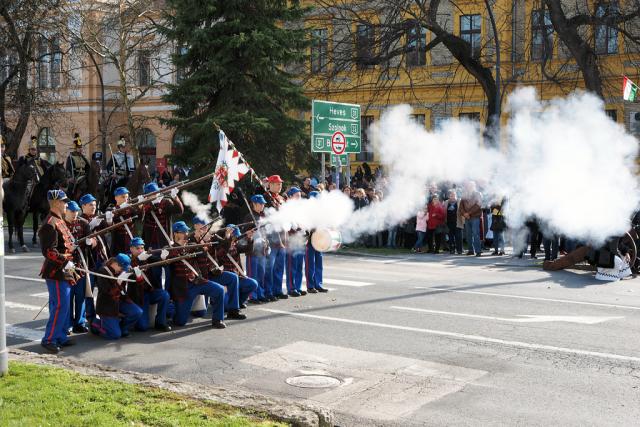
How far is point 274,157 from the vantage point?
25203 mm

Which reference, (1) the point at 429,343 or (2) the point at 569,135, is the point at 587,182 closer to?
(2) the point at 569,135

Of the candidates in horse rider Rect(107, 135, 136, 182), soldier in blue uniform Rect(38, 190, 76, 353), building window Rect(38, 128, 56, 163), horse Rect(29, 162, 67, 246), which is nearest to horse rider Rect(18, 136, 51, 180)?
horse Rect(29, 162, 67, 246)

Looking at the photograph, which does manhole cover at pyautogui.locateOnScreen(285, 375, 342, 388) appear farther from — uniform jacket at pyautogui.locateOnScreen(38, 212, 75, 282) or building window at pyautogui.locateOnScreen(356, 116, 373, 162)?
building window at pyautogui.locateOnScreen(356, 116, 373, 162)

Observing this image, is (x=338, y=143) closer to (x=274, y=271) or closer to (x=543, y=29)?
(x=543, y=29)

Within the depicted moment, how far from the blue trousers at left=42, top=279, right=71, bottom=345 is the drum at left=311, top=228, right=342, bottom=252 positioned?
15.2 ft

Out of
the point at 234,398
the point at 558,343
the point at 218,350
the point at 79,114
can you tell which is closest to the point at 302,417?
the point at 234,398

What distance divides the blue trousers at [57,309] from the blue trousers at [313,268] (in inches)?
205

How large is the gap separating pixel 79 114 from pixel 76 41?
22.0 metres

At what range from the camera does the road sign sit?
21641 mm

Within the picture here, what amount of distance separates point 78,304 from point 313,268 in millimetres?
4565

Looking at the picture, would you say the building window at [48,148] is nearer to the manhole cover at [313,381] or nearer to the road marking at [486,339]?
the road marking at [486,339]

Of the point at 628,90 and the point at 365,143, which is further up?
the point at 365,143

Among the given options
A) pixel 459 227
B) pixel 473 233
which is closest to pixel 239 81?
pixel 459 227

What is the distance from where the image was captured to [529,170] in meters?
17.3
